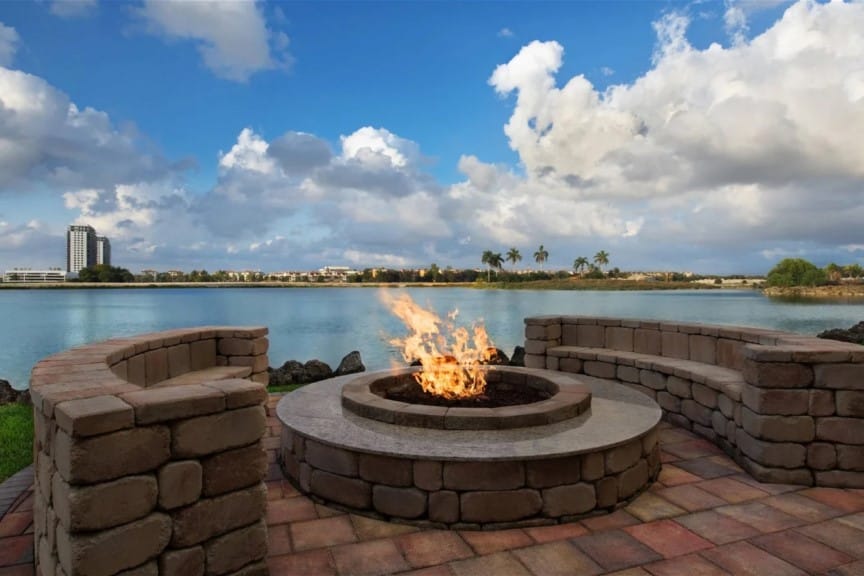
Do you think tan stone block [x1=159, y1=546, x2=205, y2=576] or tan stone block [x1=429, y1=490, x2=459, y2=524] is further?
tan stone block [x1=429, y1=490, x2=459, y2=524]

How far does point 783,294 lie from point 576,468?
99.7 meters

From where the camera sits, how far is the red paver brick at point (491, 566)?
3.17 m

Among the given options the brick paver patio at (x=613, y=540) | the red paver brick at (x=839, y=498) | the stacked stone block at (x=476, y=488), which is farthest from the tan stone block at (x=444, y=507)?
the red paver brick at (x=839, y=498)

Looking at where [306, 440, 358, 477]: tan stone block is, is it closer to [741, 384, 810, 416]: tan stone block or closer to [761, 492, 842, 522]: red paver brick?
[761, 492, 842, 522]: red paver brick

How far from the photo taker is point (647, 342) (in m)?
7.89

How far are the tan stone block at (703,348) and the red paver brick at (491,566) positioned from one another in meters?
4.89

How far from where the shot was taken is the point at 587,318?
8711 mm

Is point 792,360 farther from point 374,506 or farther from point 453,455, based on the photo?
Result: point 374,506

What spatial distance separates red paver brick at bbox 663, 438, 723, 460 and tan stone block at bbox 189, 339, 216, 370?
6178 mm

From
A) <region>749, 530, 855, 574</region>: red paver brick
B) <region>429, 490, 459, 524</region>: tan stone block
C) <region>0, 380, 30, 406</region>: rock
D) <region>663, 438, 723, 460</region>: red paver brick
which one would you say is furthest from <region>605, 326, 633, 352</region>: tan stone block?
<region>0, 380, 30, 406</region>: rock

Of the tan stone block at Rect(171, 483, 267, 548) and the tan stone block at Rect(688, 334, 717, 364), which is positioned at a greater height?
the tan stone block at Rect(688, 334, 717, 364)

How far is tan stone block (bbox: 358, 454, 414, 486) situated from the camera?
3.83 m

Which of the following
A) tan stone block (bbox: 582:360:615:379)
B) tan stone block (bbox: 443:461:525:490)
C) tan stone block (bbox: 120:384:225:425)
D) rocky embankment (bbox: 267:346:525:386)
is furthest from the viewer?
rocky embankment (bbox: 267:346:525:386)

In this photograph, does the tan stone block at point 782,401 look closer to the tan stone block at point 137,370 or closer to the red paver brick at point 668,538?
the red paver brick at point 668,538
